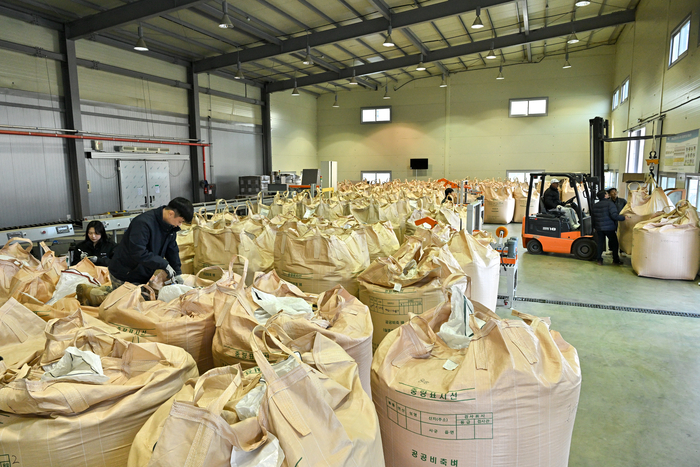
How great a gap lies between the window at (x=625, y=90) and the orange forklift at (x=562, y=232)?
8557mm

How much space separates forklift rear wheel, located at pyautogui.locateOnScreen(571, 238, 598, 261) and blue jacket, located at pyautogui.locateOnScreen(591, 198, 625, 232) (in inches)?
22.0

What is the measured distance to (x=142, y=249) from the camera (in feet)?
10.2

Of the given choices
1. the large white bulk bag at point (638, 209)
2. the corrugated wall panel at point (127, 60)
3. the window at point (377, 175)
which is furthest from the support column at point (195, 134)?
the large white bulk bag at point (638, 209)

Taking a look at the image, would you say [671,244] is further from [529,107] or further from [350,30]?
[529,107]

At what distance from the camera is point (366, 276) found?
3.12 metres

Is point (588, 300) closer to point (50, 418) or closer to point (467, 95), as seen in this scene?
point (50, 418)

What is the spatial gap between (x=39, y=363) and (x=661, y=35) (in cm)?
1288

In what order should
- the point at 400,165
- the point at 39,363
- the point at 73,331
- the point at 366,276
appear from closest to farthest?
the point at 39,363, the point at 73,331, the point at 366,276, the point at 400,165

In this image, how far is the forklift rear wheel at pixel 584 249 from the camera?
782cm

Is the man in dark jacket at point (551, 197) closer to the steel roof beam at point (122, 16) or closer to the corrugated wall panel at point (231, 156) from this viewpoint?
the steel roof beam at point (122, 16)

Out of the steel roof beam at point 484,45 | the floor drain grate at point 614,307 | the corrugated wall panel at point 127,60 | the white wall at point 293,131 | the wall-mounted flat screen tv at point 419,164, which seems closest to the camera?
the floor drain grate at point 614,307

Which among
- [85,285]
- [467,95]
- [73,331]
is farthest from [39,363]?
[467,95]

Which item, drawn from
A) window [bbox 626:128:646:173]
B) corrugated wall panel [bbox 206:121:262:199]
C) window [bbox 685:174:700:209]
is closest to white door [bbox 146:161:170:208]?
corrugated wall panel [bbox 206:121:262:199]

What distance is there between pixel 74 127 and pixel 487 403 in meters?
11.3
